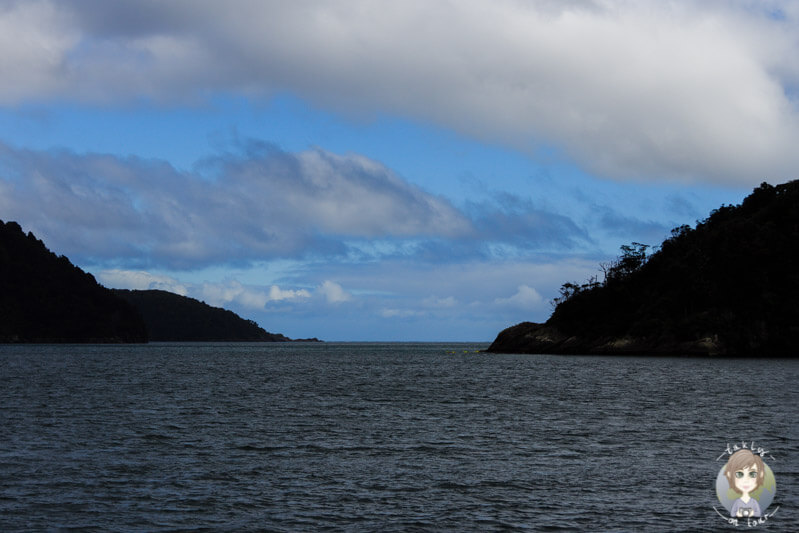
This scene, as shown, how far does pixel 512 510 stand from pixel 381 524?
4.73 metres

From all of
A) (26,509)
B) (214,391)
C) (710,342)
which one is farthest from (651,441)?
(710,342)

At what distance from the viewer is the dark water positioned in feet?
77.4

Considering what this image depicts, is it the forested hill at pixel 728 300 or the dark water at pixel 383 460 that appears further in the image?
the forested hill at pixel 728 300

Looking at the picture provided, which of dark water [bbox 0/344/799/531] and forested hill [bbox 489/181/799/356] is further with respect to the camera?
forested hill [bbox 489/181/799/356]

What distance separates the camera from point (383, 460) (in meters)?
33.7

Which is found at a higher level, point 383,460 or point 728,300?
point 728,300

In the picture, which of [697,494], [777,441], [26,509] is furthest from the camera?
[777,441]

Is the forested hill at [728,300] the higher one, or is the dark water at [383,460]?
the forested hill at [728,300]

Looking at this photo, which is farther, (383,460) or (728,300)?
(728,300)

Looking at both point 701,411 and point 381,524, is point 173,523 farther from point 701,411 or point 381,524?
point 701,411

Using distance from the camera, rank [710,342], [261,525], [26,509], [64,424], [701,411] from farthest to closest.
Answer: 1. [710,342]
2. [701,411]
3. [64,424]
4. [26,509]
5. [261,525]

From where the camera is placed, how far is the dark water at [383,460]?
77.4 feet

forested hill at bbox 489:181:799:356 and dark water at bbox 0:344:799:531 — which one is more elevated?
forested hill at bbox 489:181:799:356

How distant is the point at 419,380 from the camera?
9456 cm
